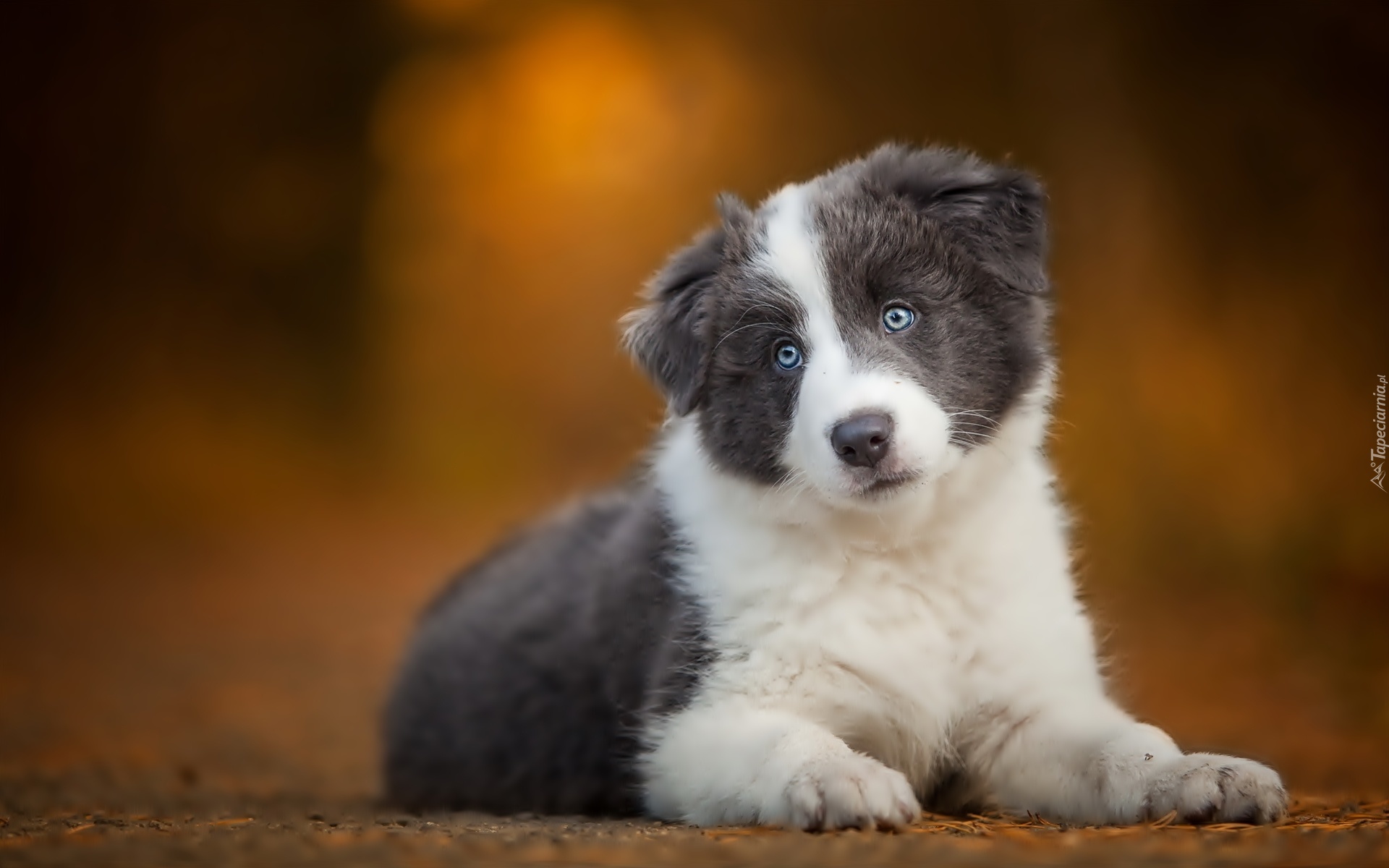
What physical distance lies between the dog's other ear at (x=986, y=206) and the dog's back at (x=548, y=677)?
42.7 inches

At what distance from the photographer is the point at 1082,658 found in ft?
11.1

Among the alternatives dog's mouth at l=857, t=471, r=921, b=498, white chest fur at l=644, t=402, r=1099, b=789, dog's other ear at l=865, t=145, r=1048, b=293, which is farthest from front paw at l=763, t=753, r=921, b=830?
dog's other ear at l=865, t=145, r=1048, b=293

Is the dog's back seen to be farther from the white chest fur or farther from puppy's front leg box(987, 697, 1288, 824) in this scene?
puppy's front leg box(987, 697, 1288, 824)

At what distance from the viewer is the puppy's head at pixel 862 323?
3113 mm

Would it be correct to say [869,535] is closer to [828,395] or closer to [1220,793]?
[828,395]

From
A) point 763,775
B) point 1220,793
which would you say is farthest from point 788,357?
point 1220,793

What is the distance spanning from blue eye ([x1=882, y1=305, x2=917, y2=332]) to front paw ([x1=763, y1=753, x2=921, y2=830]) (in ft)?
3.41

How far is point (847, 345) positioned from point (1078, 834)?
1180 millimetres

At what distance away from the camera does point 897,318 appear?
3268mm

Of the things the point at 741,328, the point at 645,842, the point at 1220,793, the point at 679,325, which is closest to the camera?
the point at 645,842

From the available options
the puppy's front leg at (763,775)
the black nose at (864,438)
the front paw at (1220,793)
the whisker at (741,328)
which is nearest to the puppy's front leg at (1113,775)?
the front paw at (1220,793)

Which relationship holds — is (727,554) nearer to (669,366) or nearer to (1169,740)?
(669,366)

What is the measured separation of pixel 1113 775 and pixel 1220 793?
243mm

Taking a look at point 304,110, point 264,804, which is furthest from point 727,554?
point 304,110
